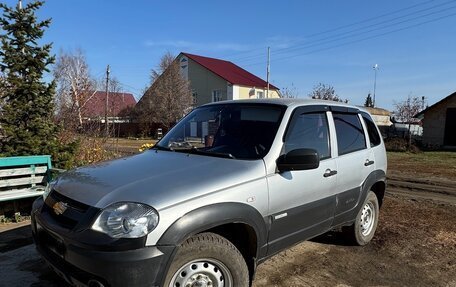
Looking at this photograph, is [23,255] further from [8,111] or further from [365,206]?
[365,206]

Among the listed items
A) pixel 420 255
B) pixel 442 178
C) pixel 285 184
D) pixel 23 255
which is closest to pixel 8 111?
pixel 23 255

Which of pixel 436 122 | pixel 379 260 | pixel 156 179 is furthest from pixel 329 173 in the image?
pixel 436 122

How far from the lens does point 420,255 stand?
5160 mm

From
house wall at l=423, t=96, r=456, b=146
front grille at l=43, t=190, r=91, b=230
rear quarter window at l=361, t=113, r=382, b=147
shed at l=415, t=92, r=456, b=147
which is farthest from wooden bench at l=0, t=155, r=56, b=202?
house wall at l=423, t=96, r=456, b=146

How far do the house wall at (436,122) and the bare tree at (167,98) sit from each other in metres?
22.8

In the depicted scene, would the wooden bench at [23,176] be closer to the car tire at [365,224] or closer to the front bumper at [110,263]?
the front bumper at [110,263]

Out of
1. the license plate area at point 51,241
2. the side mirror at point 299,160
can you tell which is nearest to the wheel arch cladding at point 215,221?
the side mirror at point 299,160

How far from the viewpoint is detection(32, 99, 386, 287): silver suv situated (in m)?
A: 2.78

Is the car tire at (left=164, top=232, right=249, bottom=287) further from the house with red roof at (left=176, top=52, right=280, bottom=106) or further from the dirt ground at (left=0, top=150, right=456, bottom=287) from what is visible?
the house with red roof at (left=176, top=52, right=280, bottom=106)

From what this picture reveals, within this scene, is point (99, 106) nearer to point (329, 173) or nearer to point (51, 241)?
point (329, 173)

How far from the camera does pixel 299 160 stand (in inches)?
140

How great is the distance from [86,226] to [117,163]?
115 cm

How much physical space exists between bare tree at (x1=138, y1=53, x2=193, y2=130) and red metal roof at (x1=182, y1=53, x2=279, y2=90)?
432cm

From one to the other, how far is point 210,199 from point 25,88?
20.2 ft
